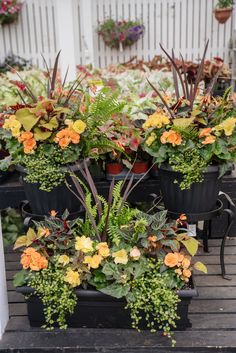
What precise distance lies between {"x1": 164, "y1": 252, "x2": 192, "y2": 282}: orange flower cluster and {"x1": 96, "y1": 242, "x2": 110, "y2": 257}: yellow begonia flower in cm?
22

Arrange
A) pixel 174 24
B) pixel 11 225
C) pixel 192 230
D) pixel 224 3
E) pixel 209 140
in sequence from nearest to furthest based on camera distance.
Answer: pixel 209 140, pixel 192 230, pixel 11 225, pixel 224 3, pixel 174 24

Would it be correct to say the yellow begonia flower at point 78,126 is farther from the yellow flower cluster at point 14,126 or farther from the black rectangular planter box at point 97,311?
the black rectangular planter box at point 97,311

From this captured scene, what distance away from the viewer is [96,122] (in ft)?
7.13

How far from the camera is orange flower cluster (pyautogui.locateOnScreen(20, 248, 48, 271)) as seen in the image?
1742mm

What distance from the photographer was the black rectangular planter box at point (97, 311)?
1.75 m

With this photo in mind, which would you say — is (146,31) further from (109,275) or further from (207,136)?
(109,275)

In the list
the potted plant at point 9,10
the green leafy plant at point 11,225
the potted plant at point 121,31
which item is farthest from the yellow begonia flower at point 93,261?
the potted plant at point 9,10

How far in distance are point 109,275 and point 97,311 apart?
0.18m

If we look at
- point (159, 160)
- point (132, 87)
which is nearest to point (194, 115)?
point (159, 160)

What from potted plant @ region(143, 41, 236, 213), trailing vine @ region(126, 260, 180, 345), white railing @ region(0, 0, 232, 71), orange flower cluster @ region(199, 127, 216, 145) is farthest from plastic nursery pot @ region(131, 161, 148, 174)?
white railing @ region(0, 0, 232, 71)

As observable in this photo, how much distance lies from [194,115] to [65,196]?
688 millimetres

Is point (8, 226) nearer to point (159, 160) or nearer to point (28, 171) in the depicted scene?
point (28, 171)

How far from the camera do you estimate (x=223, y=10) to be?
26.1 ft

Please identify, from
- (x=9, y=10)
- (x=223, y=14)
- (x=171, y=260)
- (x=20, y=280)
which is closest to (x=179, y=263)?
(x=171, y=260)
